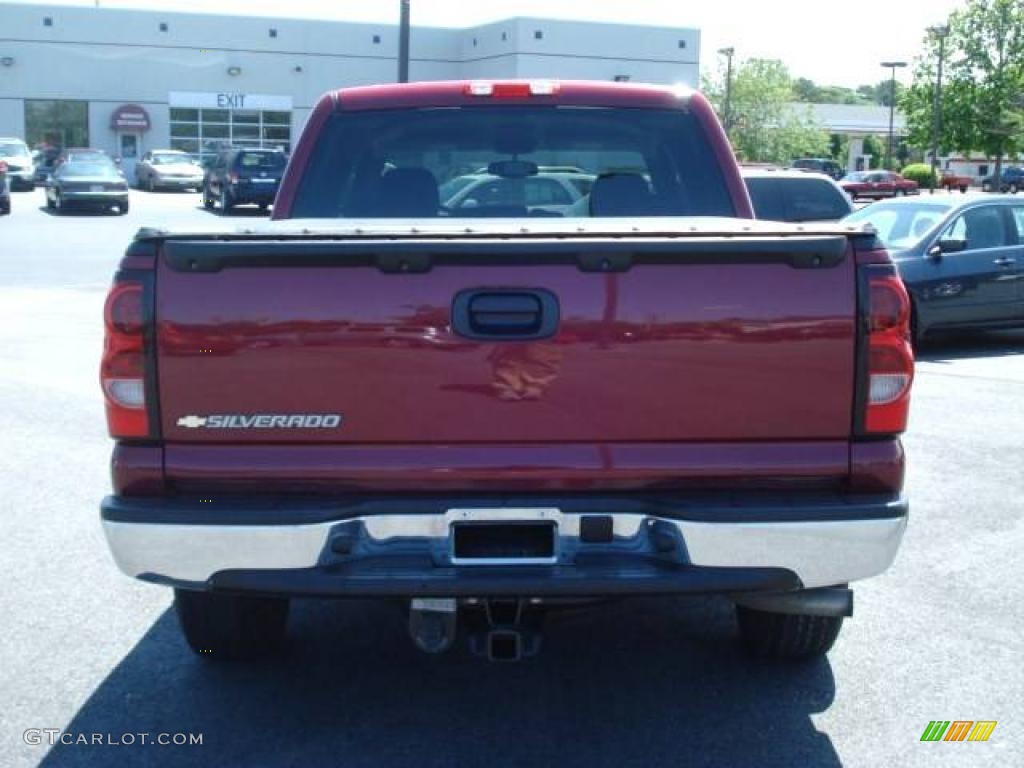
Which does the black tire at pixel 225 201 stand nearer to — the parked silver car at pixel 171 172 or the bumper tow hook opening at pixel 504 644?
the parked silver car at pixel 171 172

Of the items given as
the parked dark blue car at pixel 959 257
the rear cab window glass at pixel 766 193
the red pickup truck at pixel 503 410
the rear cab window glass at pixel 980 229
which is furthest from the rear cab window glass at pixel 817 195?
the red pickup truck at pixel 503 410

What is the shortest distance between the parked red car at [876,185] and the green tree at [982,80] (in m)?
9.13

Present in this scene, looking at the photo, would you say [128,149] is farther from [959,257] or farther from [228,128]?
[959,257]

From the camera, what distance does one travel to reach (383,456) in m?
3.48

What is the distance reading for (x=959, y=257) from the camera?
42.3ft

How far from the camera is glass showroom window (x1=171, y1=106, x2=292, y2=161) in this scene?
60.6m

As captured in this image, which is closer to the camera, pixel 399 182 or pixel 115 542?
pixel 115 542

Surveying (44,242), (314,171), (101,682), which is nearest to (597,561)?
(101,682)

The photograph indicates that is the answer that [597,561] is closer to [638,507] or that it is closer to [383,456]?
[638,507]

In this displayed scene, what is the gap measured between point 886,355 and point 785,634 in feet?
4.35

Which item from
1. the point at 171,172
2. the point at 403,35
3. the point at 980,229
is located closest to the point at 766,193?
Result: the point at 980,229

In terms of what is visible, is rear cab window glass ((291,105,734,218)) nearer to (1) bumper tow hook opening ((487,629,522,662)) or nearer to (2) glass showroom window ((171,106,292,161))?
(1) bumper tow hook opening ((487,629,522,662))

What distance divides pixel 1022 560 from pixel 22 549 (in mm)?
4614

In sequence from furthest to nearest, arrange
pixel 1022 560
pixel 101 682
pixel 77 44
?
1. pixel 77 44
2. pixel 1022 560
3. pixel 101 682
